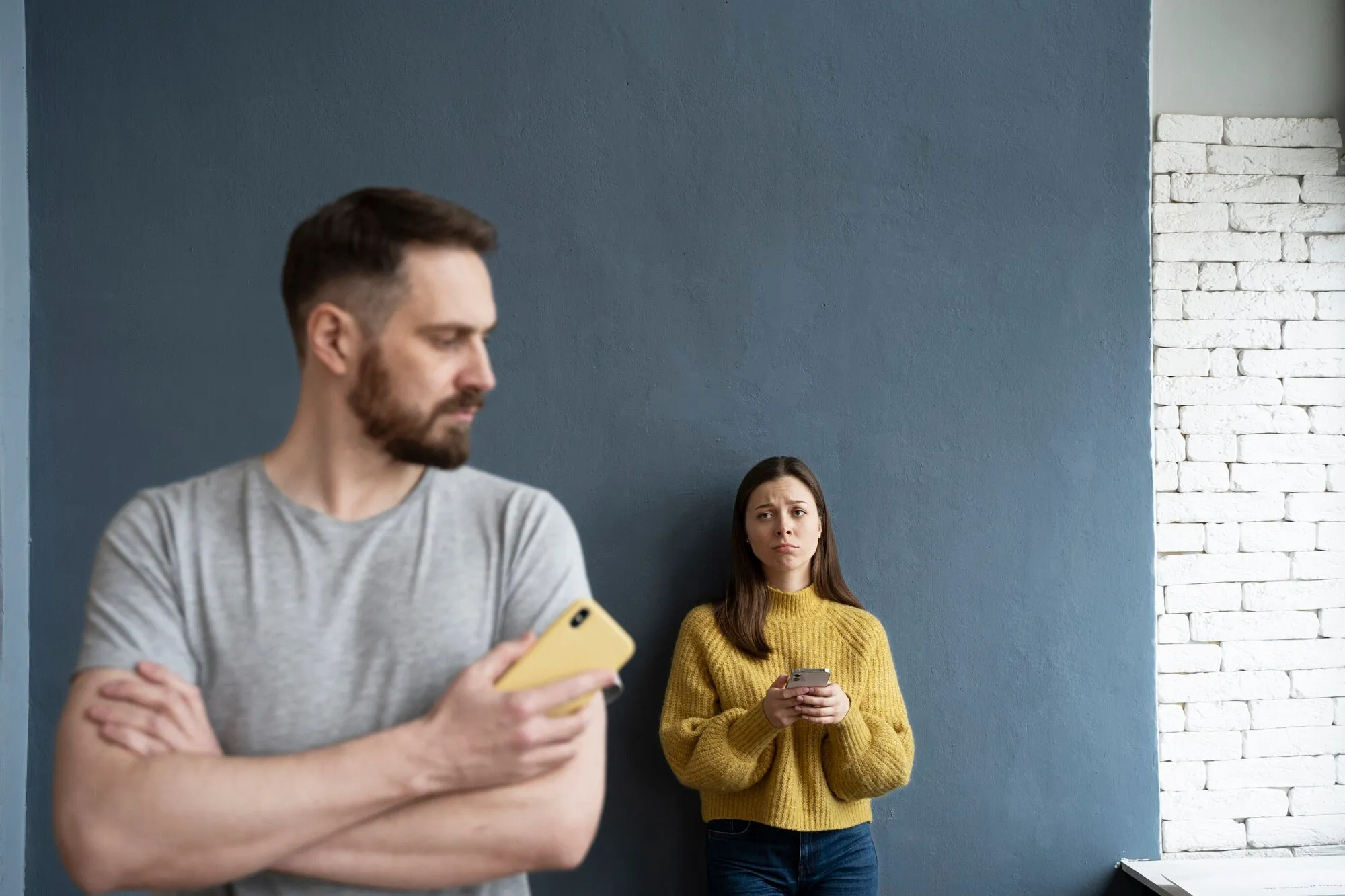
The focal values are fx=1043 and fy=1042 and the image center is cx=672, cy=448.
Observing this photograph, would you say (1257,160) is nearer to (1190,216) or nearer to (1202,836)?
(1190,216)

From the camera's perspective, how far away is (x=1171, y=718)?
2924mm

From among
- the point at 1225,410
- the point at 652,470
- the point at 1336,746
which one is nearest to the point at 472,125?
the point at 652,470

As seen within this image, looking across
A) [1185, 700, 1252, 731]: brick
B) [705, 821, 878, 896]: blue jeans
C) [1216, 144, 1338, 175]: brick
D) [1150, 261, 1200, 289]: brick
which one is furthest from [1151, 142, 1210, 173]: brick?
[705, 821, 878, 896]: blue jeans

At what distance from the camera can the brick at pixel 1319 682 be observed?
296cm

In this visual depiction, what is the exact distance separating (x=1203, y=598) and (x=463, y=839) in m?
2.50

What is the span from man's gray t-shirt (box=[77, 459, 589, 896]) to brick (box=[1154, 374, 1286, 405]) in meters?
2.33

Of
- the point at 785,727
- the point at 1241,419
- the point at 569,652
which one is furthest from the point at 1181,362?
the point at 569,652

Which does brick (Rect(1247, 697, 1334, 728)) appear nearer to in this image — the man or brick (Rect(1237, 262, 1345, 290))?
brick (Rect(1237, 262, 1345, 290))

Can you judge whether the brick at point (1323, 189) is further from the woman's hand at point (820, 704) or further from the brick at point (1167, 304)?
the woman's hand at point (820, 704)

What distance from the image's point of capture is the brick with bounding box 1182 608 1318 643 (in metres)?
2.95

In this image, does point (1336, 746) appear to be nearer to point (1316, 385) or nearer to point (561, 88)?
point (1316, 385)

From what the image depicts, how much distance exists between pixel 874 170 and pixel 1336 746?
6.88ft

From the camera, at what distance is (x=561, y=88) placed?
2549 millimetres

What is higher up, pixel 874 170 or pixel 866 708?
pixel 874 170
